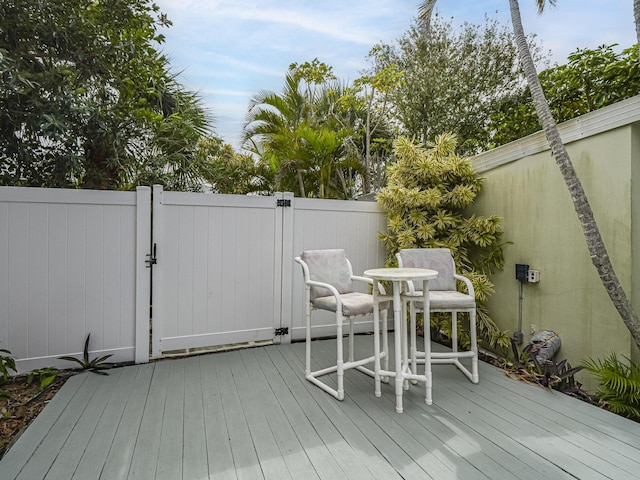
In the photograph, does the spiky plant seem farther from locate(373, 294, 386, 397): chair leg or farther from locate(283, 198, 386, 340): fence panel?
locate(373, 294, 386, 397): chair leg

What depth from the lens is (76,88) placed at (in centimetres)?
304

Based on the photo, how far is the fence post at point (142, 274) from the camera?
10.3 ft

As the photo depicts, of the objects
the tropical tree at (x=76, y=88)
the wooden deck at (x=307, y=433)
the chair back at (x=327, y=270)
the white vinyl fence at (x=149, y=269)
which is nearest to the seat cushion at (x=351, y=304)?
the chair back at (x=327, y=270)

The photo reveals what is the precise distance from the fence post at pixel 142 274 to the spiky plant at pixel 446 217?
8.10ft

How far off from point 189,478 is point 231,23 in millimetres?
5972

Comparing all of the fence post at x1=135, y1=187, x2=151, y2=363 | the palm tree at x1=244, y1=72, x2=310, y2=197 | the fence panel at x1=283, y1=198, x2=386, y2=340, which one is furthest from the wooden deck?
the palm tree at x1=244, y1=72, x2=310, y2=197

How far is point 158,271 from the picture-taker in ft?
10.5

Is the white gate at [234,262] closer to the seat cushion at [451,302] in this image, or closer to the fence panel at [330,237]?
the fence panel at [330,237]

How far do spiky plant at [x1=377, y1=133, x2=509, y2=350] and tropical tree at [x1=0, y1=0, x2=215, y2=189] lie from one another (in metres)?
2.63

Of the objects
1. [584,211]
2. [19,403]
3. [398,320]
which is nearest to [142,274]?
[19,403]

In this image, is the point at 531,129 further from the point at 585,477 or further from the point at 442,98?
the point at 585,477

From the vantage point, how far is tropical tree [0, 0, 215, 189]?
8.91ft

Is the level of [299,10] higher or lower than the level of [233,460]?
higher

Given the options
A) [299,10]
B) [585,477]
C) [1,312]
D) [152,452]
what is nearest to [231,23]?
[299,10]
